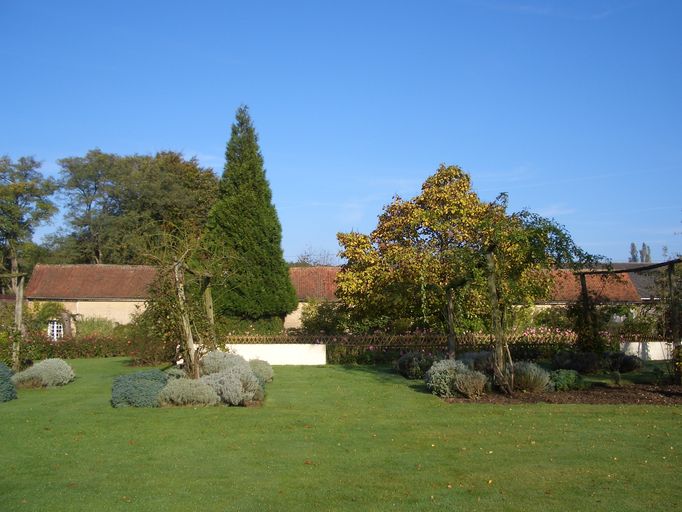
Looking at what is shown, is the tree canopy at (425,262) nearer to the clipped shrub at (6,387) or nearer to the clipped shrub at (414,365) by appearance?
the clipped shrub at (414,365)

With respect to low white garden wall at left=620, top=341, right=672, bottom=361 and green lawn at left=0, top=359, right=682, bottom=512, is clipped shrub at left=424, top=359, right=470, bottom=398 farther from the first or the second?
low white garden wall at left=620, top=341, right=672, bottom=361

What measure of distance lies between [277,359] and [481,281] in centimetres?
1089

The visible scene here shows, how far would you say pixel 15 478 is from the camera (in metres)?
7.98

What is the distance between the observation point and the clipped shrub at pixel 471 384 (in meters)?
13.7

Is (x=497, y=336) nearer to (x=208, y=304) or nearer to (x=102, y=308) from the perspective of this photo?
(x=208, y=304)

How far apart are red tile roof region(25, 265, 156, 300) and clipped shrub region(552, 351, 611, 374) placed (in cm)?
2519

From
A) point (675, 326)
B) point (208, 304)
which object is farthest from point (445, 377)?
point (208, 304)

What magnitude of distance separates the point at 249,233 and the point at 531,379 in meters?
15.9

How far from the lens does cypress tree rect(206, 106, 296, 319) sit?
26.9 metres

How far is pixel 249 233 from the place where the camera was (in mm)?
27422

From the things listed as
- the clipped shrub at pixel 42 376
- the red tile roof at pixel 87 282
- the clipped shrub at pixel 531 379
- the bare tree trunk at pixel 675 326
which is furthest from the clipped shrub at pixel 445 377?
the red tile roof at pixel 87 282

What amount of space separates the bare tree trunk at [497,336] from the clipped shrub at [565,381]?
115cm

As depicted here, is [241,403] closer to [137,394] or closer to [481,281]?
[137,394]

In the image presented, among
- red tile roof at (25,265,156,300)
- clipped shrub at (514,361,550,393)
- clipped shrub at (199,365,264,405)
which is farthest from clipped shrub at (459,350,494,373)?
red tile roof at (25,265,156,300)
